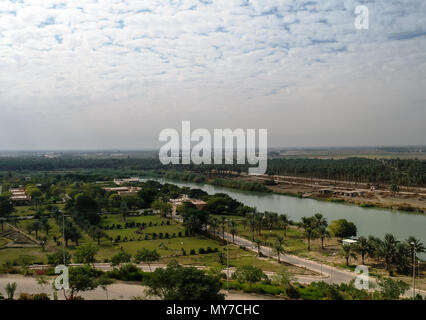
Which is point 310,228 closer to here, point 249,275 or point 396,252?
point 396,252

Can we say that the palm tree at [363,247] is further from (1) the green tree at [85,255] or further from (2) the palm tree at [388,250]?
(1) the green tree at [85,255]

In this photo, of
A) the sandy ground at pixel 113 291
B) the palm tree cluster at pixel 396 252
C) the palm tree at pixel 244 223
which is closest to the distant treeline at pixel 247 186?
the palm tree at pixel 244 223

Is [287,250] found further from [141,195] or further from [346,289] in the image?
[141,195]

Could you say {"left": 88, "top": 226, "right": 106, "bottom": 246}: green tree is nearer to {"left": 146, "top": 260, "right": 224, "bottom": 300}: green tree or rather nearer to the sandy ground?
the sandy ground

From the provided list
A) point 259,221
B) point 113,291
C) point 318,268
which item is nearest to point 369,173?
point 259,221
